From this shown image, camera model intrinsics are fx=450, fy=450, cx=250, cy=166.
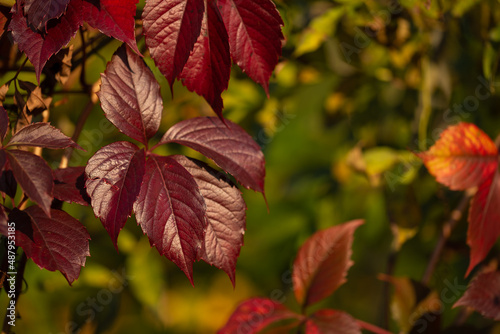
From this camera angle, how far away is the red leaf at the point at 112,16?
47cm

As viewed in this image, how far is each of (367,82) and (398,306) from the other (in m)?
0.50

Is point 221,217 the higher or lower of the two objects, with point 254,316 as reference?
higher

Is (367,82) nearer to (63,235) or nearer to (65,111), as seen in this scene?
(65,111)

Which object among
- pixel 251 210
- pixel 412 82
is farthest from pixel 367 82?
pixel 251 210

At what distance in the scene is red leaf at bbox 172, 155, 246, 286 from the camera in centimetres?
52

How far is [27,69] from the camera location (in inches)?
23.3

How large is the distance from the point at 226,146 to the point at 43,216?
22 cm

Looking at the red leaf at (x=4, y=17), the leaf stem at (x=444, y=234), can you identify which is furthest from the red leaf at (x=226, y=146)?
the leaf stem at (x=444, y=234)

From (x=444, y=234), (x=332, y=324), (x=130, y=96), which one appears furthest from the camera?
(x=444, y=234)

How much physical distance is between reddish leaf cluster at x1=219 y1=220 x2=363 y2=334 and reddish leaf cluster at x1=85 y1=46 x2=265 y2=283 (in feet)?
0.57

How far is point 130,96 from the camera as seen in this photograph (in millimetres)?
512

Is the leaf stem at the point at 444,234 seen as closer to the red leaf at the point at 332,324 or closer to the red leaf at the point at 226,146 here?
the red leaf at the point at 332,324

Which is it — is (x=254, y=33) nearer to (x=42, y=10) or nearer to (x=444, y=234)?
(x=42, y=10)

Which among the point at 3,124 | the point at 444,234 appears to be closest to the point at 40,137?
the point at 3,124
